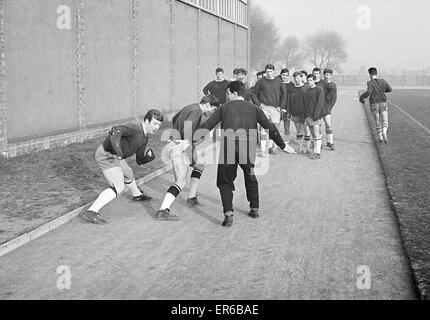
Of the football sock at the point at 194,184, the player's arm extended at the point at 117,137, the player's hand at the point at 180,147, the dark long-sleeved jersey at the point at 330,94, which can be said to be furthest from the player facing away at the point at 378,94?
the player's arm extended at the point at 117,137

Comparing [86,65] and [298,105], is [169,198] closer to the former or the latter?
[298,105]

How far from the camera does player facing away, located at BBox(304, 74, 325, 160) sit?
12555 millimetres

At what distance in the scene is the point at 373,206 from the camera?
26.1 feet

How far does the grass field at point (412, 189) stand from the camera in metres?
5.58

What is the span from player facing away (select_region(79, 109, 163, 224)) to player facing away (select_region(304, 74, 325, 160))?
21.1 feet

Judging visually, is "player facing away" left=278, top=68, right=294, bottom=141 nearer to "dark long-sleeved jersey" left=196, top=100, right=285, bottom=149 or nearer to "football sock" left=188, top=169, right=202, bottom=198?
"football sock" left=188, top=169, right=202, bottom=198

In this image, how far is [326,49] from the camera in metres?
123

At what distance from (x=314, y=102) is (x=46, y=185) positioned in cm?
639

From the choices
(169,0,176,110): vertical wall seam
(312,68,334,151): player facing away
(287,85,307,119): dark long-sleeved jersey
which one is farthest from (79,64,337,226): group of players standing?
(169,0,176,110): vertical wall seam

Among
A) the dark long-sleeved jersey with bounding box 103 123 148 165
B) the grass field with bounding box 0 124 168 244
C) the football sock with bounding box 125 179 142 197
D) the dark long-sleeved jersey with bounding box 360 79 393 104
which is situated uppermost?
the dark long-sleeved jersey with bounding box 360 79 393 104

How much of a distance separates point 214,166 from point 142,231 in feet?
17.4

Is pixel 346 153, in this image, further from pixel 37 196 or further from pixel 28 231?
pixel 28 231

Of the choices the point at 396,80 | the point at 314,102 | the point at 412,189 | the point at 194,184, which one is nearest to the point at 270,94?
the point at 314,102

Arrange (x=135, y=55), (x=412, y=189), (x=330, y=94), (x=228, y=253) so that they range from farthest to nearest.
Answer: (x=135, y=55) < (x=330, y=94) < (x=412, y=189) < (x=228, y=253)
